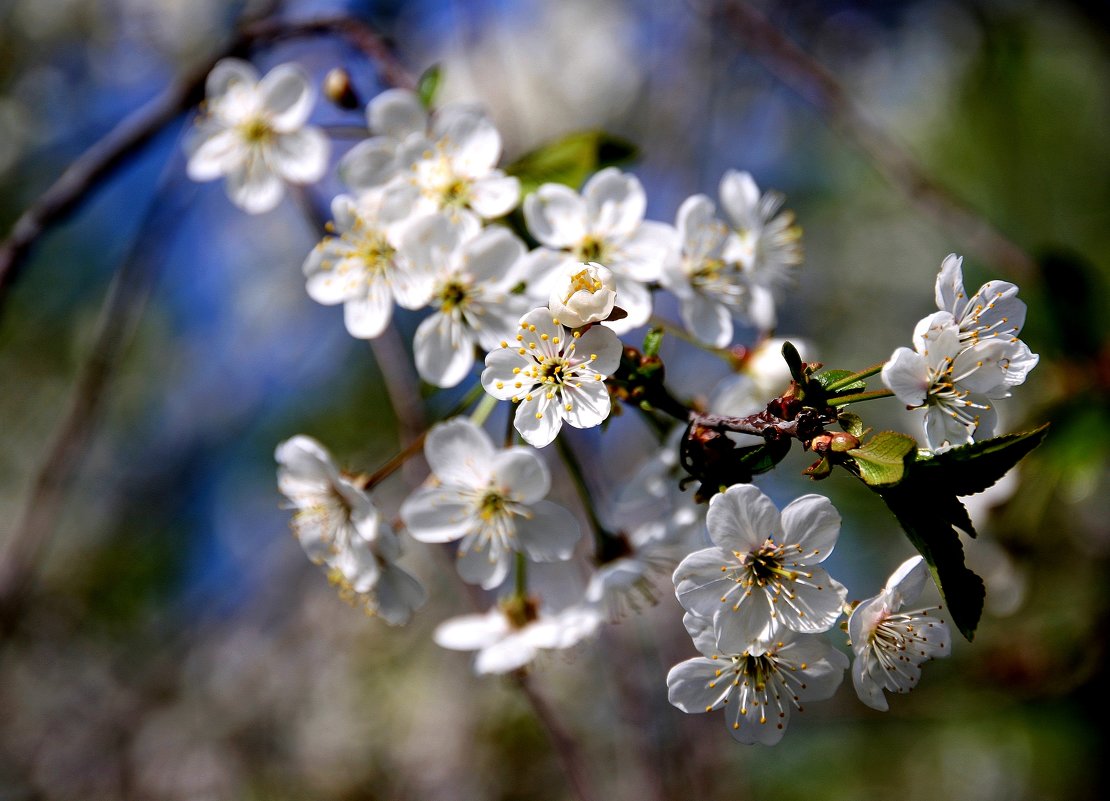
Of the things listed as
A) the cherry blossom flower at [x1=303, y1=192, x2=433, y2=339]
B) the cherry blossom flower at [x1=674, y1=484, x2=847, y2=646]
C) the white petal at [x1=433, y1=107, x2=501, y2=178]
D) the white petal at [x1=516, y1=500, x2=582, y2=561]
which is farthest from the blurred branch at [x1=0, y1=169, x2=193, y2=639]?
the cherry blossom flower at [x1=674, y1=484, x2=847, y2=646]

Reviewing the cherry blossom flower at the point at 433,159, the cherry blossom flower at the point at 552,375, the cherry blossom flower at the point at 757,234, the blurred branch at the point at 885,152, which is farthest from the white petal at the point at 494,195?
the blurred branch at the point at 885,152

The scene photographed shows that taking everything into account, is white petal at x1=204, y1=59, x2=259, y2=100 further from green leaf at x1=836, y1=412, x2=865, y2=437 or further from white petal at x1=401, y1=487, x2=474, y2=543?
green leaf at x1=836, y1=412, x2=865, y2=437

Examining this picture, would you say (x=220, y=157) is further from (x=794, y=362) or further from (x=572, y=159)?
(x=794, y=362)

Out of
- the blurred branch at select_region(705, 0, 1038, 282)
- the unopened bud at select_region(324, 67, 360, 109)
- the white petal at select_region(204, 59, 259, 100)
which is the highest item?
the white petal at select_region(204, 59, 259, 100)

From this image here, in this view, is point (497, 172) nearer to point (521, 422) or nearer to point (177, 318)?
point (521, 422)

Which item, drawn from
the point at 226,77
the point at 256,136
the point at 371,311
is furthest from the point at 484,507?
the point at 226,77

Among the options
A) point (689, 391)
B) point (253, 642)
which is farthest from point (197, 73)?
point (253, 642)
